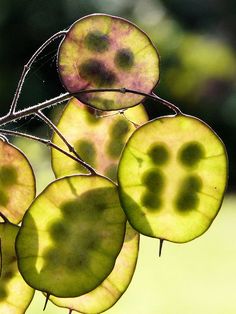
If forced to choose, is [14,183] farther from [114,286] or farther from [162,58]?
[162,58]

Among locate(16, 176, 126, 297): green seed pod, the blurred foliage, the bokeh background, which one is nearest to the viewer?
locate(16, 176, 126, 297): green seed pod

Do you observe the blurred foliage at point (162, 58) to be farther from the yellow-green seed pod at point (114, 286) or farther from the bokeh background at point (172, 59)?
the yellow-green seed pod at point (114, 286)

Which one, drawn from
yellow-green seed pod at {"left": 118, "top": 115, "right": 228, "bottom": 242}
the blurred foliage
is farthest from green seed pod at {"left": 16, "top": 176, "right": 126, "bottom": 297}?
the blurred foliage

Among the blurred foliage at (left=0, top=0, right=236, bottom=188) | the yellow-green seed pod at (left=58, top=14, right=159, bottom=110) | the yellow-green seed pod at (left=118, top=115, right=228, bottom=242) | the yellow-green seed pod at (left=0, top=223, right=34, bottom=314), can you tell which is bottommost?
the blurred foliage at (left=0, top=0, right=236, bottom=188)

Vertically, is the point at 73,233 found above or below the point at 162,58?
above

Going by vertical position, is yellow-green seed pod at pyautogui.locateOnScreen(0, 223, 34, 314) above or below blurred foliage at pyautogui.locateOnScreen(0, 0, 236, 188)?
above

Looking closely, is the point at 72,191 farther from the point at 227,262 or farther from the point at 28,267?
the point at 227,262

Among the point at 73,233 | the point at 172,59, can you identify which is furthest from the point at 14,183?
the point at 172,59

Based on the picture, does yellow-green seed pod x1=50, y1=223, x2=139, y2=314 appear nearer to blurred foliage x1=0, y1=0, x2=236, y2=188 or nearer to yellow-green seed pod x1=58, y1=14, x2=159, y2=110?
yellow-green seed pod x1=58, y1=14, x2=159, y2=110
